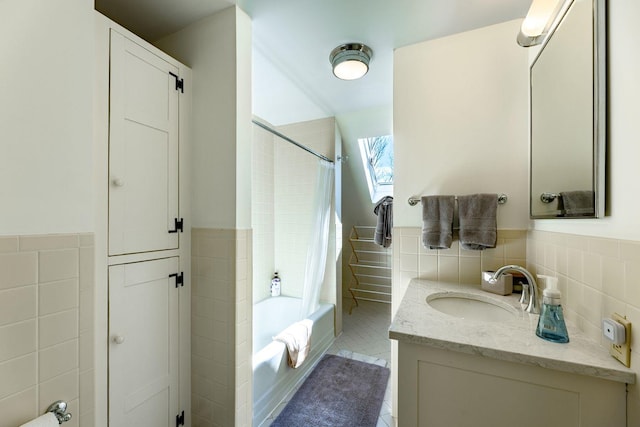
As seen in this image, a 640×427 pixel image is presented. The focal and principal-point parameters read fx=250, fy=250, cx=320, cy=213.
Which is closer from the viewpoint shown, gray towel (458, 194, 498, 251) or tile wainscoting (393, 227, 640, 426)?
tile wainscoting (393, 227, 640, 426)

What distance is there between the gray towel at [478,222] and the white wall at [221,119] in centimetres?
129

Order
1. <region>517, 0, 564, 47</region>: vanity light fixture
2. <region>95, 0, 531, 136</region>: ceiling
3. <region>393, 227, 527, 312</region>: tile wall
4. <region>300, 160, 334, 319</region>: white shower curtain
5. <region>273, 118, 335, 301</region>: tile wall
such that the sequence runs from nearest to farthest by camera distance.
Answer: <region>517, 0, 564, 47</region>: vanity light fixture, <region>95, 0, 531, 136</region>: ceiling, <region>393, 227, 527, 312</region>: tile wall, <region>300, 160, 334, 319</region>: white shower curtain, <region>273, 118, 335, 301</region>: tile wall

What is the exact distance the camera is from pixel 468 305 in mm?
1364

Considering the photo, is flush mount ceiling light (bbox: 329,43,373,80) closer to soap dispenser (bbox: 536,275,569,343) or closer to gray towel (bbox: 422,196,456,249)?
gray towel (bbox: 422,196,456,249)

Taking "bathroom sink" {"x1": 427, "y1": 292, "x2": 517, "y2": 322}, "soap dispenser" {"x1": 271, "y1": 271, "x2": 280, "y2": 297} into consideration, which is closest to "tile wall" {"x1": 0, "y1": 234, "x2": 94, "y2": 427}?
"bathroom sink" {"x1": 427, "y1": 292, "x2": 517, "y2": 322}

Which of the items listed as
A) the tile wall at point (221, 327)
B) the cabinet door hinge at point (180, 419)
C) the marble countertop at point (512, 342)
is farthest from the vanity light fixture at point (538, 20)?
the cabinet door hinge at point (180, 419)

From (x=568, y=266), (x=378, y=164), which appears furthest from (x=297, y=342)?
(x=378, y=164)

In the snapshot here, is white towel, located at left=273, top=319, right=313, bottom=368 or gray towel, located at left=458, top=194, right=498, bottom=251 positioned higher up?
gray towel, located at left=458, top=194, right=498, bottom=251

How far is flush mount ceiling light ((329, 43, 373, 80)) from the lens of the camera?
170 cm

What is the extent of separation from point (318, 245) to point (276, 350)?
45.1 inches

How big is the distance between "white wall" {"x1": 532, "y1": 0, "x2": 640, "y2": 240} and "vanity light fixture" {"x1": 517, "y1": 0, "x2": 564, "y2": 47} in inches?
11.2

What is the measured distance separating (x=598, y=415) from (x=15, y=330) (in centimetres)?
179

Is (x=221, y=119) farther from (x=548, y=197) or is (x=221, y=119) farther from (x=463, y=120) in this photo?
(x=548, y=197)

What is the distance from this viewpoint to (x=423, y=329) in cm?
94
